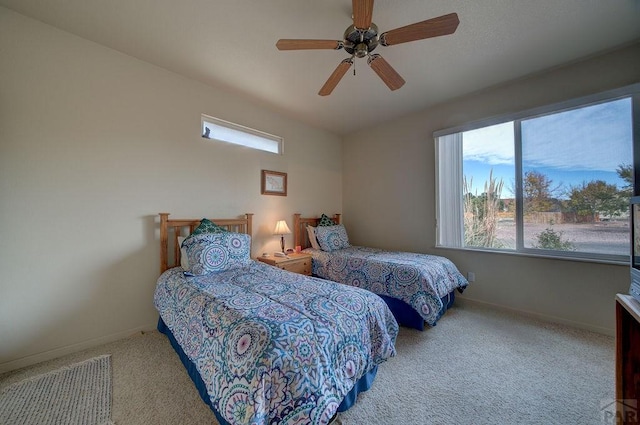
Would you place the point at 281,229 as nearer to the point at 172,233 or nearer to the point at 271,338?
the point at 172,233

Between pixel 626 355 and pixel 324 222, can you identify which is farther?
pixel 324 222

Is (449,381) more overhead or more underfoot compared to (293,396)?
more underfoot

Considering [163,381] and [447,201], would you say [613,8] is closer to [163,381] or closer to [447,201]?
[447,201]

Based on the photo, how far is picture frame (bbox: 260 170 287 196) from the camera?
3.34 metres

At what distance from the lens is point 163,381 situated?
1662 millimetres

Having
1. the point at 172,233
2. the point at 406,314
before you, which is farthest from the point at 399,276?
the point at 172,233

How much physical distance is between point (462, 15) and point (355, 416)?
303cm

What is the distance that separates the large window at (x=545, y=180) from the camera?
2.23 m

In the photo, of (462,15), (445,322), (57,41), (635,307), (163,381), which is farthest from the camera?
(445,322)

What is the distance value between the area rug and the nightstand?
5.52 feet

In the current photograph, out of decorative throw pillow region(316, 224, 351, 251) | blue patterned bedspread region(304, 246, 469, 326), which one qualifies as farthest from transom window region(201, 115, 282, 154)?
blue patterned bedspread region(304, 246, 469, 326)

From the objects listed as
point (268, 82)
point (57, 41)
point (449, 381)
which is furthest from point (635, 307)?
point (57, 41)

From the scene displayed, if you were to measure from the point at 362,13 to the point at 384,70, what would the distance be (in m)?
0.56

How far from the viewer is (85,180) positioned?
206 cm
